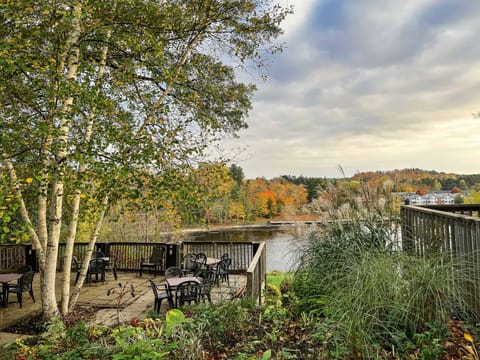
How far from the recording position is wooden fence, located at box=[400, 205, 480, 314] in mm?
2756

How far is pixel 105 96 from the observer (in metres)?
5.18

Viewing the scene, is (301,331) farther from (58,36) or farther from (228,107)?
(228,107)

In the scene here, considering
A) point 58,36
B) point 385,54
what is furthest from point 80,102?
point 385,54

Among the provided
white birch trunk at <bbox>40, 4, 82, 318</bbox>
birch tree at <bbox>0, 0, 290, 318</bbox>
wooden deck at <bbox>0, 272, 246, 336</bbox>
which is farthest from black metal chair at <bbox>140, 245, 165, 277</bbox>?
white birch trunk at <bbox>40, 4, 82, 318</bbox>

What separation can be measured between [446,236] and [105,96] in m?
5.20

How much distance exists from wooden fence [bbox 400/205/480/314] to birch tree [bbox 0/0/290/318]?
3.45 m

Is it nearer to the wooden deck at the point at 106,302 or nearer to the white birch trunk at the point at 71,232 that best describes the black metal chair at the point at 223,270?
the wooden deck at the point at 106,302

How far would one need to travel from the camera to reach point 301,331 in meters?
2.58

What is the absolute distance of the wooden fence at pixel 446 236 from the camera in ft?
9.04

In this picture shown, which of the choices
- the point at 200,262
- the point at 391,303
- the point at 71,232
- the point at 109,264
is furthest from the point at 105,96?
the point at 109,264

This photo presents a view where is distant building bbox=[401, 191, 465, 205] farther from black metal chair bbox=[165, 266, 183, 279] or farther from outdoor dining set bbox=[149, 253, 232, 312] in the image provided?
black metal chair bbox=[165, 266, 183, 279]

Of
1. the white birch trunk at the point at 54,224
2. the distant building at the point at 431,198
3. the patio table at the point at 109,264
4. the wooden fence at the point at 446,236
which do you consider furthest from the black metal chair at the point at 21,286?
the distant building at the point at 431,198

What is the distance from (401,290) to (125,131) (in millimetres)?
4405

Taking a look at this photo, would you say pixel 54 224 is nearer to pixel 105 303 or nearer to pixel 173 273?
pixel 105 303
